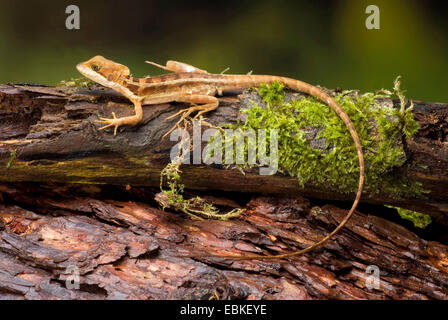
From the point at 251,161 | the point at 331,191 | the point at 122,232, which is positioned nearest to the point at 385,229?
the point at 331,191

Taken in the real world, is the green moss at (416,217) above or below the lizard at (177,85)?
below

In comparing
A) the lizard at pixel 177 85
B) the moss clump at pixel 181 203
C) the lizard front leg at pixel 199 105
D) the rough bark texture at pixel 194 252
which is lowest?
the rough bark texture at pixel 194 252

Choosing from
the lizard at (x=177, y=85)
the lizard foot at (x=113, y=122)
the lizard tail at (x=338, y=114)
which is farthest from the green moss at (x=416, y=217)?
the lizard foot at (x=113, y=122)

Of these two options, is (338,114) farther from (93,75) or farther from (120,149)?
(93,75)

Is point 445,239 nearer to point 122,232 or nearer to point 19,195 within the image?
point 122,232

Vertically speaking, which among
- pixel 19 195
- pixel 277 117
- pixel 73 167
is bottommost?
pixel 19 195

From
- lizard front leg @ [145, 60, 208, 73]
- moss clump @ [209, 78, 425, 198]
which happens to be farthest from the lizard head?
moss clump @ [209, 78, 425, 198]

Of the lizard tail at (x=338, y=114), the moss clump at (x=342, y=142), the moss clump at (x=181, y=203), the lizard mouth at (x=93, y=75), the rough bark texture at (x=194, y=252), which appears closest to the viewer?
the rough bark texture at (x=194, y=252)

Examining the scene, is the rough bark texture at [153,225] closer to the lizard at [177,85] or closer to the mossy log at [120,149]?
the mossy log at [120,149]
